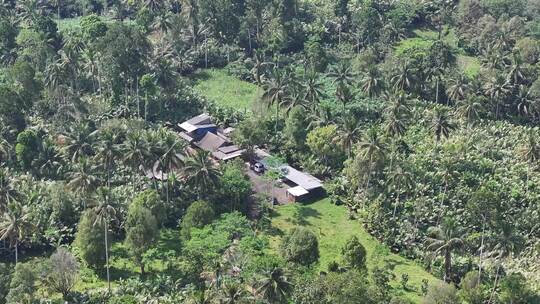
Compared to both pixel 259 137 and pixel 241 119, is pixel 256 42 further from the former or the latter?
pixel 259 137

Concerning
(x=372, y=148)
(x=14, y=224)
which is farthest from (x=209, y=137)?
(x=14, y=224)

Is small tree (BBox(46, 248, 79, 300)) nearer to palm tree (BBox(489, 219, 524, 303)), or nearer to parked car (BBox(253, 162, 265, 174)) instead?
parked car (BBox(253, 162, 265, 174))

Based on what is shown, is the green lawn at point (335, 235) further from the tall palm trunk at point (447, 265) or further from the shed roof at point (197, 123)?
the shed roof at point (197, 123)

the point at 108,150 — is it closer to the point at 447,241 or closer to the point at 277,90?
→ the point at 277,90

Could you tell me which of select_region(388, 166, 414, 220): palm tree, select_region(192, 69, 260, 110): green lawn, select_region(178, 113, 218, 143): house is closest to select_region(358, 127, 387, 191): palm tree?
select_region(388, 166, 414, 220): palm tree

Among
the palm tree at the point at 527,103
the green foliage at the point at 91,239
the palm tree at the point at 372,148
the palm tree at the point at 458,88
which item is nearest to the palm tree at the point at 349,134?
the palm tree at the point at 372,148
